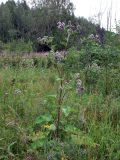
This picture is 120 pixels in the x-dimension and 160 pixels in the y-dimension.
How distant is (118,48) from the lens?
6453 millimetres

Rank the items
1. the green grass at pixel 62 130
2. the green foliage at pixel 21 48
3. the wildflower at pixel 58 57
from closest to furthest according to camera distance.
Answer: the green grass at pixel 62 130, the wildflower at pixel 58 57, the green foliage at pixel 21 48

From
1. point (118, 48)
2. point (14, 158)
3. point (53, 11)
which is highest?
point (53, 11)

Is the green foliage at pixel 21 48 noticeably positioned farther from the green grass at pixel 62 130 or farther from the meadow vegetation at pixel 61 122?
the green grass at pixel 62 130

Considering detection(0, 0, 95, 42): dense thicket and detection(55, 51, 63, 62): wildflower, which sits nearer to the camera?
detection(55, 51, 63, 62): wildflower

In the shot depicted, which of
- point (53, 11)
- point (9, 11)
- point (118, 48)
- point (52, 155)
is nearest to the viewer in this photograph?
point (52, 155)

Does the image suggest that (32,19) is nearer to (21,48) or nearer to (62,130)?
(21,48)

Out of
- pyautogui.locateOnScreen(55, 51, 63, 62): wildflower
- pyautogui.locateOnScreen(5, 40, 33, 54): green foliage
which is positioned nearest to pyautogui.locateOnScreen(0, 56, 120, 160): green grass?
pyautogui.locateOnScreen(55, 51, 63, 62): wildflower

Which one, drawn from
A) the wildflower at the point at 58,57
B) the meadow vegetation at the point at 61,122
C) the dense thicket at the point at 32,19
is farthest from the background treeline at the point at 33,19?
the wildflower at the point at 58,57

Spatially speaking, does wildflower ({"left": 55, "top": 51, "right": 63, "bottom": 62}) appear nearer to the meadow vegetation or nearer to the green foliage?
the meadow vegetation

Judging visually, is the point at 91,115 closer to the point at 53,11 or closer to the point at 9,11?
the point at 53,11

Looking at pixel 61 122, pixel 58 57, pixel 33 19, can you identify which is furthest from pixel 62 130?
pixel 33 19

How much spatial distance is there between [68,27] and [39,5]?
32986 mm

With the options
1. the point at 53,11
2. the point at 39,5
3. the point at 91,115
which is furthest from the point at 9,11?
the point at 91,115

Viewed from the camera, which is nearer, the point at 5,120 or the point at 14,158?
the point at 14,158
